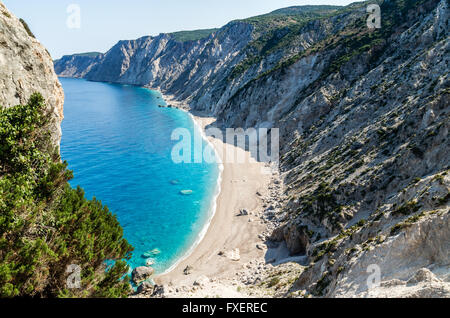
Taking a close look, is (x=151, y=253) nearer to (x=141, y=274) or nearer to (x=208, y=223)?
(x=141, y=274)

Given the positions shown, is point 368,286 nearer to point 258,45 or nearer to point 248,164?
point 248,164

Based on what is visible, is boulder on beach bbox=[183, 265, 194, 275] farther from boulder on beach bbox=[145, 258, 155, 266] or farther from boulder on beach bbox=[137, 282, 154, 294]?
boulder on beach bbox=[145, 258, 155, 266]

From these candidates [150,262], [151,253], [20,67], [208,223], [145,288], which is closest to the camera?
[20,67]

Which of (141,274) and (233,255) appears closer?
(141,274)

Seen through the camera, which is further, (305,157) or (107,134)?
(107,134)

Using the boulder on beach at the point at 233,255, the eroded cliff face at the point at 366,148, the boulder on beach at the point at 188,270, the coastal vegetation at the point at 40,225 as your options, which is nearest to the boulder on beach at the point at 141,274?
the boulder on beach at the point at 188,270

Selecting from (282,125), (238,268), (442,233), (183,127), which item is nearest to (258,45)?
(183,127)

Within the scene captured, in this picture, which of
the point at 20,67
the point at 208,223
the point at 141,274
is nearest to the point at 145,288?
the point at 141,274
